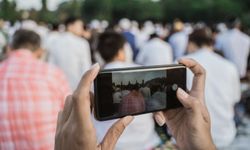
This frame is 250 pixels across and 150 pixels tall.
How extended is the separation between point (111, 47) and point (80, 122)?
2.64 metres

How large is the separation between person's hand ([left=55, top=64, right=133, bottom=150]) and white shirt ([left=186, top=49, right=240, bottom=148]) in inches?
108

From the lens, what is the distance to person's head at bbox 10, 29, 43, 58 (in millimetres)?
3137

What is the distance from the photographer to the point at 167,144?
3.67 m

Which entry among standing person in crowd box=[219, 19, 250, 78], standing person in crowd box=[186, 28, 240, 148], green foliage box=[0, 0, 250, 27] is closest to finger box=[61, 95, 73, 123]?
standing person in crowd box=[186, 28, 240, 148]

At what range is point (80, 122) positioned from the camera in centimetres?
112

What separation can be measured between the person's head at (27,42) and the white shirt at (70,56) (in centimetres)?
284

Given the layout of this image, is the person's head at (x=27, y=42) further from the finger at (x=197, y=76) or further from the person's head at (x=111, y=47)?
the finger at (x=197, y=76)

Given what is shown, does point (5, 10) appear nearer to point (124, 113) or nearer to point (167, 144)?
point (167, 144)

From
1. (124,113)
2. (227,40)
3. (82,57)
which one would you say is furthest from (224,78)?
Answer: (227,40)

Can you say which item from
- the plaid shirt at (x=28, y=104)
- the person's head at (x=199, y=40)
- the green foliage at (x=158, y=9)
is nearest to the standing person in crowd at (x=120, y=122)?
the plaid shirt at (x=28, y=104)

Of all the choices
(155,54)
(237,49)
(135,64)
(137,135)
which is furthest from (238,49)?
(137,135)

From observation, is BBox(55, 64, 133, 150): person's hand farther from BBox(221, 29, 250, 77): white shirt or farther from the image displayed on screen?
BBox(221, 29, 250, 77): white shirt

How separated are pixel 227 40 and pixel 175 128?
26.3ft

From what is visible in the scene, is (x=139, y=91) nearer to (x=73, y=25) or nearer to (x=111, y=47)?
(x=111, y=47)
